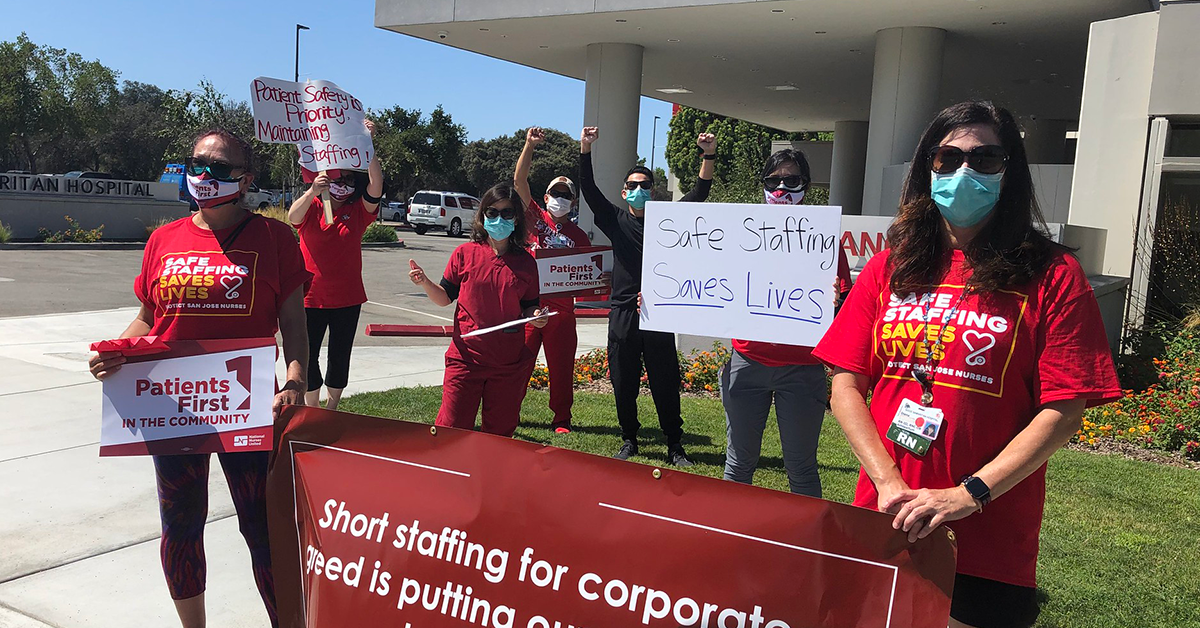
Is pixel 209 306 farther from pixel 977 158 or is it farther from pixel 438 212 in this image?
pixel 438 212

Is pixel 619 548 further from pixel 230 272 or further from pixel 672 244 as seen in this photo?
pixel 672 244

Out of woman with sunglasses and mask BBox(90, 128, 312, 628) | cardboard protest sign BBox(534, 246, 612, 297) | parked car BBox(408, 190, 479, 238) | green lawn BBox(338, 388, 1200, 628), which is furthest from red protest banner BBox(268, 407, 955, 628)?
parked car BBox(408, 190, 479, 238)

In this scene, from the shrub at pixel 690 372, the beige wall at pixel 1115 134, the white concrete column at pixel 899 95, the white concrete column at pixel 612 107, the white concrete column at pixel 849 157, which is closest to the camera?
the shrub at pixel 690 372

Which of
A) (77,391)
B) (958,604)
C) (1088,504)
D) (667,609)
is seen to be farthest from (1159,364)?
(77,391)

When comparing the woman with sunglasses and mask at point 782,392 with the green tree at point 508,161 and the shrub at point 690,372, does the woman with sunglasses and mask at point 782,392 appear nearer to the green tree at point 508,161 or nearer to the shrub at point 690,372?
the shrub at point 690,372

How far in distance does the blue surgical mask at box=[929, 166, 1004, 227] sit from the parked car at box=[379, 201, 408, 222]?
161 ft

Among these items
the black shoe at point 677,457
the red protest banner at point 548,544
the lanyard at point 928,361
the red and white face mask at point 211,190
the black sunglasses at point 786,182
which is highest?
the black sunglasses at point 786,182

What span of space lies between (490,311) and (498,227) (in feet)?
1.64

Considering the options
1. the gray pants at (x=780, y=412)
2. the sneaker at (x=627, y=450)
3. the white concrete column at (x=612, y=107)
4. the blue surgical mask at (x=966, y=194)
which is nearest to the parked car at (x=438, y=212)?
the white concrete column at (x=612, y=107)

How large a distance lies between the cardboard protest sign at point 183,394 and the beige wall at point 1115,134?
10.2 meters

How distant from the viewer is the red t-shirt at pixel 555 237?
285 inches

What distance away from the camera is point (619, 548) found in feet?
7.65

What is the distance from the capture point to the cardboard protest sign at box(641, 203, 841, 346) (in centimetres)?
397

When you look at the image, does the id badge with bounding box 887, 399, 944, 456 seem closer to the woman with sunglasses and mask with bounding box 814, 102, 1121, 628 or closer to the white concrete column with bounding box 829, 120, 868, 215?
the woman with sunglasses and mask with bounding box 814, 102, 1121, 628
